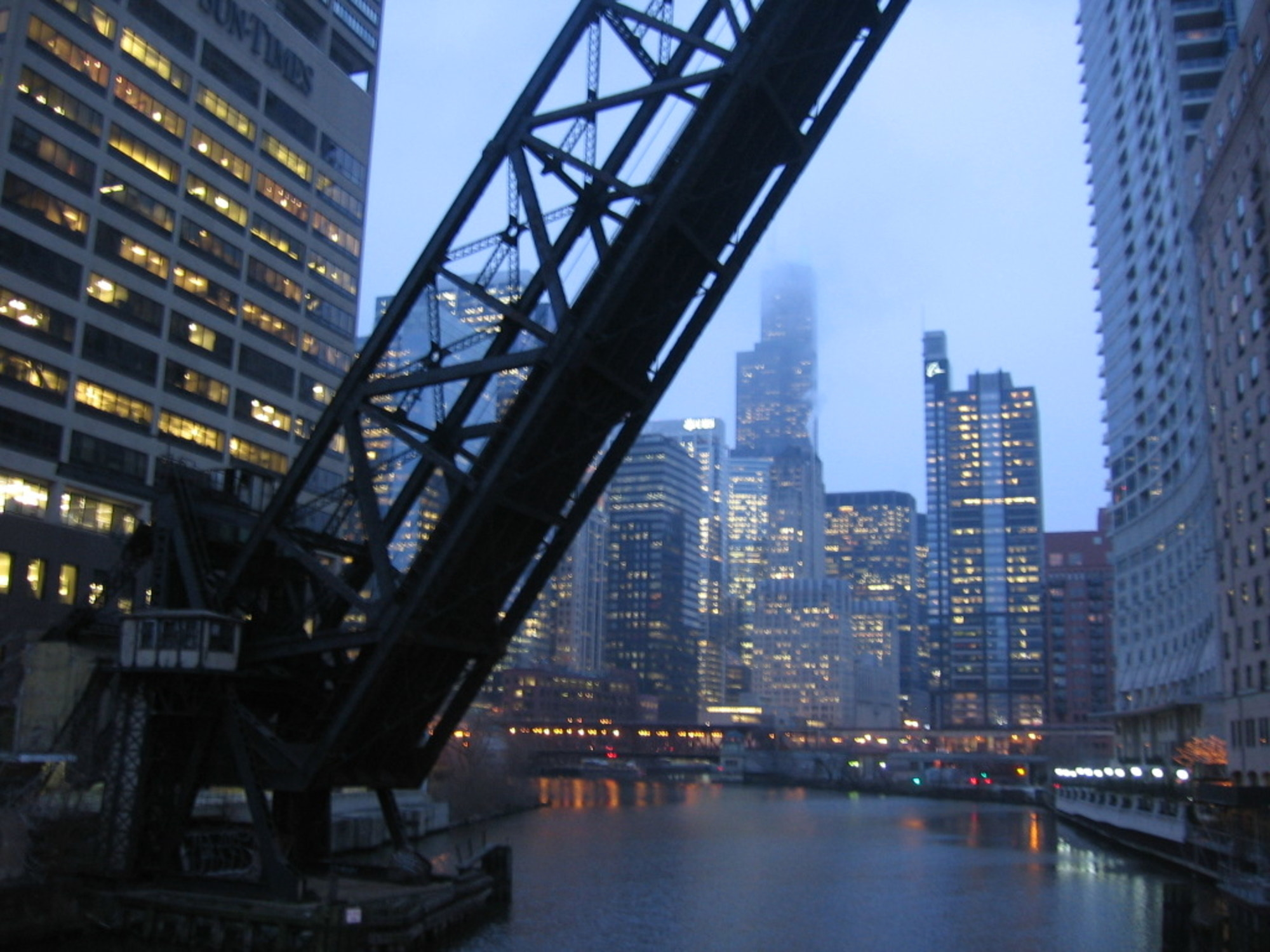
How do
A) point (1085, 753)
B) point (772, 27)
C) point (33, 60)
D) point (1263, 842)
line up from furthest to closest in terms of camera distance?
point (1085, 753)
point (33, 60)
point (1263, 842)
point (772, 27)

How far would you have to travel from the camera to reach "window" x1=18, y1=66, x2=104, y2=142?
173 ft

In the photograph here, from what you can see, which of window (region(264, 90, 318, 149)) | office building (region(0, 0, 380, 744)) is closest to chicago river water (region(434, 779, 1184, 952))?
office building (region(0, 0, 380, 744))

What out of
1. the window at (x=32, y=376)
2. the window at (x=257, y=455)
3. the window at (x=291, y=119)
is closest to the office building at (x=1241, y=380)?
the window at (x=257, y=455)

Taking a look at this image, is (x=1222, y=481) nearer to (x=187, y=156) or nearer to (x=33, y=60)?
(x=187, y=156)

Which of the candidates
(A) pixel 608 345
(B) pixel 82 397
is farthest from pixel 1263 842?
(B) pixel 82 397

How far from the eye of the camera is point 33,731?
36625 mm

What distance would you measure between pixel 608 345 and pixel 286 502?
8.58m

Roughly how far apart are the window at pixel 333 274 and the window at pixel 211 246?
6.78 meters

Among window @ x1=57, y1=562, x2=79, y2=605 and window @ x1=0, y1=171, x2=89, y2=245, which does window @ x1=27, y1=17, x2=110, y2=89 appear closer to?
window @ x1=0, y1=171, x2=89, y2=245

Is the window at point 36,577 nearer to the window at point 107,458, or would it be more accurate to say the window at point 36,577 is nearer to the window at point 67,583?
the window at point 67,583

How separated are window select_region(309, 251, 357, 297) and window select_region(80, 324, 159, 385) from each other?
14.9m

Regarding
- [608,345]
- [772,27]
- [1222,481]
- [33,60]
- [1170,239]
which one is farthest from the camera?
[1170,239]

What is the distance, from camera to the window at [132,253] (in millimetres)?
56312

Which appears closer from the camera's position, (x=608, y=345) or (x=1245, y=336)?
(x=608, y=345)
